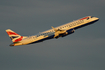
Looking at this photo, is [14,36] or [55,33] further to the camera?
[14,36]

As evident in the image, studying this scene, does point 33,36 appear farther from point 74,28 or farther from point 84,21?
point 84,21

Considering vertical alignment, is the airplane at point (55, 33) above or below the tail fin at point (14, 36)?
Answer: below

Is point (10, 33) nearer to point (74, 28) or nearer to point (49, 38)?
point (49, 38)

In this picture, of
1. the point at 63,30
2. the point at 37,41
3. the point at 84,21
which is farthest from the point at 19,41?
the point at 84,21

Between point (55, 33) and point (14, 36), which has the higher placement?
point (14, 36)

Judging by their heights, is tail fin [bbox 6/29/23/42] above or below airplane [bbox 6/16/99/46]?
above

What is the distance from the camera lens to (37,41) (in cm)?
8562

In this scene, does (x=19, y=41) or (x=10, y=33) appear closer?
(x=19, y=41)

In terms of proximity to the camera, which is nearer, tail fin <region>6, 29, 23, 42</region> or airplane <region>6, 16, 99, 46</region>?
airplane <region>6, 16, 99, 46</region>

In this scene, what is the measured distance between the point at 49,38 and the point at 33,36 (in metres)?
7.67

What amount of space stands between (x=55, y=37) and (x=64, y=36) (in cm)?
451

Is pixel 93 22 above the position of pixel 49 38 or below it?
above

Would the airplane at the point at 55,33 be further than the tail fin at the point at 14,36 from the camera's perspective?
No

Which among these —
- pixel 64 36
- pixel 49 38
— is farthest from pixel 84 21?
pixel 49 38
